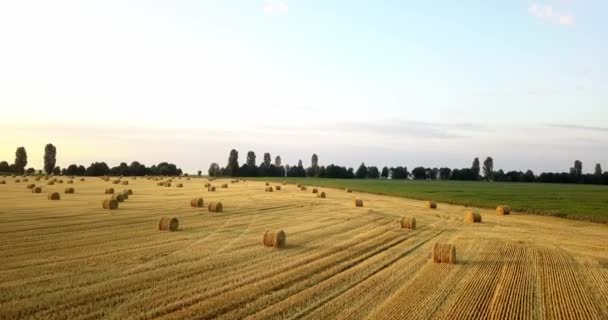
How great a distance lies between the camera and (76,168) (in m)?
121

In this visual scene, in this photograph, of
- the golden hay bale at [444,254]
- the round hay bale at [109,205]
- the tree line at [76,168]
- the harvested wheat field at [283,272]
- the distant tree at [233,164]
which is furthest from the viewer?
the distant tree at [233,164]

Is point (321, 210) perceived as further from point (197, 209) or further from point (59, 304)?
point (59, 304)

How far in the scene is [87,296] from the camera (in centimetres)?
998

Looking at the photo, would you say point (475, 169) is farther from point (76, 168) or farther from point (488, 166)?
point (76, 168)

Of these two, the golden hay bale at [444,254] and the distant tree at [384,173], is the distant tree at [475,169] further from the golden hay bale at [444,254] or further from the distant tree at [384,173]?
the golden hay bale at [444,254]

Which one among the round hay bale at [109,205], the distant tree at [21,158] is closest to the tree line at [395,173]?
the distant tree at [21,158]

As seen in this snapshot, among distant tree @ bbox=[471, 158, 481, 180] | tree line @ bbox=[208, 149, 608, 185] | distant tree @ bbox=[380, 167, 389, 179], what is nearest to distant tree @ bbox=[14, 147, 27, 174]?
tree line @ bbox=[208, 149, 608, 185]

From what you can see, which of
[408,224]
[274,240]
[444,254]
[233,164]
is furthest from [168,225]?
[233,164]

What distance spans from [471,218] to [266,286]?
63.0 ft

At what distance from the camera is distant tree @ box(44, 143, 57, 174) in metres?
131

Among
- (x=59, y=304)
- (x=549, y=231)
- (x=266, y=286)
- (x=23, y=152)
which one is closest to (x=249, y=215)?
(x=549, y=231)

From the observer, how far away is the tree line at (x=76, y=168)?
397ft

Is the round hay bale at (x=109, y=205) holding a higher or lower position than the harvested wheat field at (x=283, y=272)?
higher

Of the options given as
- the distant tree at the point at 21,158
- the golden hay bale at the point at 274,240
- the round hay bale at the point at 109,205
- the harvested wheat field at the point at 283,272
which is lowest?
the harvested wheat field at the point at 283,272
